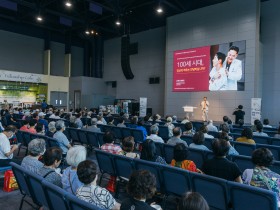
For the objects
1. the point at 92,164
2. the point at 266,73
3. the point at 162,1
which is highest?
the point at 162,1

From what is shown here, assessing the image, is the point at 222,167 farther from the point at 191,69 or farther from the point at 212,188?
the point at 191,69

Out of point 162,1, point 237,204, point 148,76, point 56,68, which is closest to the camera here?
point 237,204

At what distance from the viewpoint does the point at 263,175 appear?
243cm

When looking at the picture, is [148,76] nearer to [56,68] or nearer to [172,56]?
[172,56]

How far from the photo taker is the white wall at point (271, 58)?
11781mm

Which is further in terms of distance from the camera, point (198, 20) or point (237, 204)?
point (198, 20)

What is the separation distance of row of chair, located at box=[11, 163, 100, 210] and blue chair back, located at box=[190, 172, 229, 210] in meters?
1.25

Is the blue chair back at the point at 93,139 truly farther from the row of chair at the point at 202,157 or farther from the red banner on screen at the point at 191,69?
the red banner on screen at the point at 191,69

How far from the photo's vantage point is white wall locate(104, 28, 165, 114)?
16312mm

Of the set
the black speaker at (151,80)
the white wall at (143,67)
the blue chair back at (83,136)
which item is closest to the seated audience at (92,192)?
the blue chair back at (83,136)

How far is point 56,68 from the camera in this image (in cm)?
1970

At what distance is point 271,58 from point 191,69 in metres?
3.84

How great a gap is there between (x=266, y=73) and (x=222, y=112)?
110 inches

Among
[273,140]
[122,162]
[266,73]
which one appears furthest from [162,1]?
[122,162]
